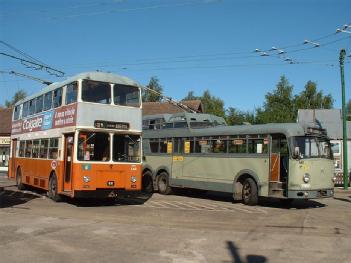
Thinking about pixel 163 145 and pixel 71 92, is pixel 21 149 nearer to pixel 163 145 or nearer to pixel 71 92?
pixel 163 145

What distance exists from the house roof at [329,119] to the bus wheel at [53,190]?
25.4 meters

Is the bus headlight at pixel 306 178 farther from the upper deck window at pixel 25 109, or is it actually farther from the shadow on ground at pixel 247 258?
the upper deck window at pixel 25 109

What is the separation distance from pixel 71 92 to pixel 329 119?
3093 cm

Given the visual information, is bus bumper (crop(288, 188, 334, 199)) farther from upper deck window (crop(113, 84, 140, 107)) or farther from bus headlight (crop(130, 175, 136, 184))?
upper deck window (crop(113, 84, 140, 107))

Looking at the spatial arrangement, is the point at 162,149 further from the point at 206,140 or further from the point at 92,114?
the point at 92,114

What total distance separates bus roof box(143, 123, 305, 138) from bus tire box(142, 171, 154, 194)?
1.78m

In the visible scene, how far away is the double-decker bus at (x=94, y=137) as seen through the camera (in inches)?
595

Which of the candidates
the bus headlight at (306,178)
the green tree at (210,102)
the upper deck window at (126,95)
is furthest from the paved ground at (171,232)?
the green tree at (210,102)

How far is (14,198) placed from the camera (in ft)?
61.1

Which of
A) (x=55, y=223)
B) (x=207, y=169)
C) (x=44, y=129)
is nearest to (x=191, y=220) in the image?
(x=55, y=223)

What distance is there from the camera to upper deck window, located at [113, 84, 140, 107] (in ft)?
52.7

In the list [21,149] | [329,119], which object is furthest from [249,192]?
[329,119]

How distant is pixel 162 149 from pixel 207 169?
137 inches

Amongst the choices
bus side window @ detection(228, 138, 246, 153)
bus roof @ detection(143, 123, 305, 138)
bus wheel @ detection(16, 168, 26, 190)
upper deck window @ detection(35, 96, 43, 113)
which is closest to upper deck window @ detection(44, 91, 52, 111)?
upper deck window @ detection(35, 96, 43, 113)
